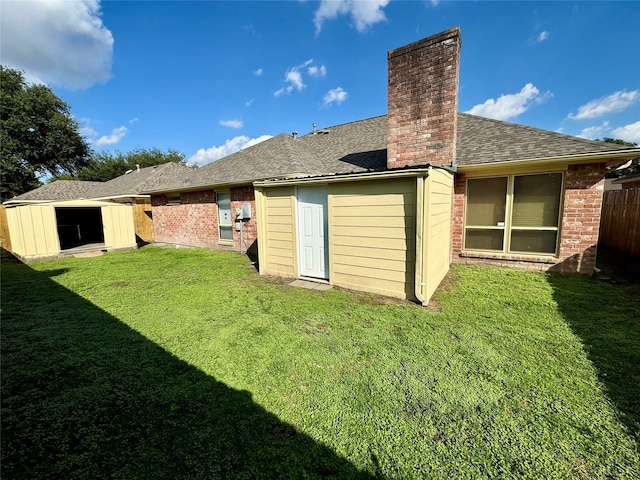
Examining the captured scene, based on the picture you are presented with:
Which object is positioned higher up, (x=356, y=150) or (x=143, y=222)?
(x=356, y=150)

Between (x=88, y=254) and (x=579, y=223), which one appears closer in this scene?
(x=579, y=223)

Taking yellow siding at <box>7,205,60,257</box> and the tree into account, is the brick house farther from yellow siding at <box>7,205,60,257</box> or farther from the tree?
the tree

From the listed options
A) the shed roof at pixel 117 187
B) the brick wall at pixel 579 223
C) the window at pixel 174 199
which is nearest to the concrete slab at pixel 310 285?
the brick wall at pixel 579 223

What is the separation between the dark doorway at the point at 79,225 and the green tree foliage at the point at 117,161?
935 inches

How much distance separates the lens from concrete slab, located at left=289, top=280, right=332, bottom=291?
569 cm

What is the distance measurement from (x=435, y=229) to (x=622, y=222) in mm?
8183

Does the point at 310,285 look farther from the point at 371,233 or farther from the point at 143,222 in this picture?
the point at 143,222

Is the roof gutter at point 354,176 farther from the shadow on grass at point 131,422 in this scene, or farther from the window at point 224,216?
the window at point 224,216

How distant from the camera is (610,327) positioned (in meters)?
3.75

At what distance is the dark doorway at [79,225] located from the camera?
565 inches

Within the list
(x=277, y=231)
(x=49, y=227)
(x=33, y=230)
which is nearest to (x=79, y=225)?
(x=49, y=227)

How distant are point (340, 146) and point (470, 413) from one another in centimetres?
992

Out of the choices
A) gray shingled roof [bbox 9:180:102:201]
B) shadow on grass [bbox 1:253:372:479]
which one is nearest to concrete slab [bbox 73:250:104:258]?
shadow on grass [bbox 1:253:372:479]

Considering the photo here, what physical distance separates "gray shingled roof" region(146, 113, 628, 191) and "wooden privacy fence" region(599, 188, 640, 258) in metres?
3.98
